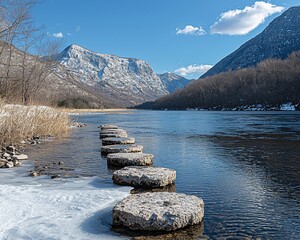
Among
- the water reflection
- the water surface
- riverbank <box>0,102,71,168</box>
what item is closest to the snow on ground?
the water reflection

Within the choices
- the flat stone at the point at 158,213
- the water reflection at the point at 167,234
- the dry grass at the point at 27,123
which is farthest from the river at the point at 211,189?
the dry grass at the point at 27,123

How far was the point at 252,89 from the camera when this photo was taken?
131 meters

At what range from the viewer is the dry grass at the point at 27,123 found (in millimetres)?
12492

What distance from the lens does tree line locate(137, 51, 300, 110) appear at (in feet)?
378

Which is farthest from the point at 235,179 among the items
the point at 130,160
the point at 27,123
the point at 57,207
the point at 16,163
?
the point at 27,123

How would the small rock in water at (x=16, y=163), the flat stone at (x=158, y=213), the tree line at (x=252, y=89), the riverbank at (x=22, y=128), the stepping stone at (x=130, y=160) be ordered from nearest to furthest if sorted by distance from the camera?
the flat stone at (x=158, y=213), the stepping stone at (x=130, y=160), the small rock in water at (x=16, y=163), the riverbank at (x=22, y=128), the tree line at (x=252, y=89)

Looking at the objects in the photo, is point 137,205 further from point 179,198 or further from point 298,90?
point 298,90

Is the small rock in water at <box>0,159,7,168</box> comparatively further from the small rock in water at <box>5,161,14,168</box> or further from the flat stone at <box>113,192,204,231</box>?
the flat stone at <box>113,192,204,231</box>

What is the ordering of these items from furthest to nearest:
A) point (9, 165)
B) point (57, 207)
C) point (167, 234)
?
point (9, 165)
point (57, 207)
point (167, 234)

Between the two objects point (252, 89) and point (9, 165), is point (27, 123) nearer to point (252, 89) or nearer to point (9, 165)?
point (9, 165)

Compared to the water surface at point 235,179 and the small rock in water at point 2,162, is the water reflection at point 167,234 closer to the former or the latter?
the water surface at point 235,179

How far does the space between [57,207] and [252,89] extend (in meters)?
133

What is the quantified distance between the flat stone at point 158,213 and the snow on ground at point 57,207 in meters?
0.30

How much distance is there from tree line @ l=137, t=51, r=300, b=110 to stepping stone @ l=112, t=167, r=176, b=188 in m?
99.4
